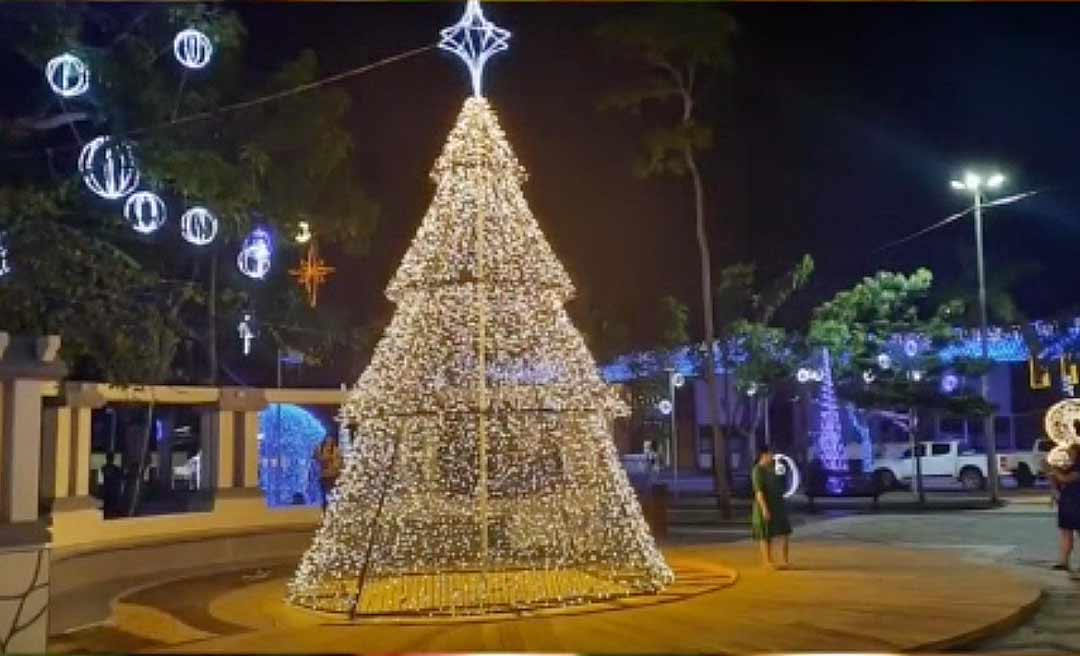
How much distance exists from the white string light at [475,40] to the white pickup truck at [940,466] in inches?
935

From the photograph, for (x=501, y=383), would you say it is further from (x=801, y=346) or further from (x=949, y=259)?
(x=949, y=259)

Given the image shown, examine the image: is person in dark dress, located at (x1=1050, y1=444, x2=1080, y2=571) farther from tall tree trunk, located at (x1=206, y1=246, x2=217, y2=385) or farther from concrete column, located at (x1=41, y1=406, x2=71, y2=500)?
tall tree trunk, located at (x1=206, y1=246, x2=217, y2=385)

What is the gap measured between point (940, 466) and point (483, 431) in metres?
25.7

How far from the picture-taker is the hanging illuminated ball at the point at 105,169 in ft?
36.4

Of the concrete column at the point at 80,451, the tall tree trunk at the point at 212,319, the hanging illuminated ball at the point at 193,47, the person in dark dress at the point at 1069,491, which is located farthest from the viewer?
the tall tree trunk at the point at 212,319

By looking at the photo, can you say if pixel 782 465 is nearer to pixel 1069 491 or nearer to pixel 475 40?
pixel 1069 491

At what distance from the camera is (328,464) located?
18984mm

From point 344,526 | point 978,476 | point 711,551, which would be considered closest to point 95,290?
point 344,526

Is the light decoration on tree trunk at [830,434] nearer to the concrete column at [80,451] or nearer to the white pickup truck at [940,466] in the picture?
the white pickup truck at [940,466]

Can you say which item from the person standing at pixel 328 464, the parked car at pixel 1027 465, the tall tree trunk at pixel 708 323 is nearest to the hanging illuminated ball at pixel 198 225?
the person standing at pixel 328 464

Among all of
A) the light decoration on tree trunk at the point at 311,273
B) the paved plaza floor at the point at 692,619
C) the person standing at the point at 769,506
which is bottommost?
the paved plaza floor at the point at 692,619

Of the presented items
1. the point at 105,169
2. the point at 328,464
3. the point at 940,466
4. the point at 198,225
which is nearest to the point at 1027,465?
the point at 940,466

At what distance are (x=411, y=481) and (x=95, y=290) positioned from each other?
179 inches

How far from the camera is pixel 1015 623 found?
10.1m
